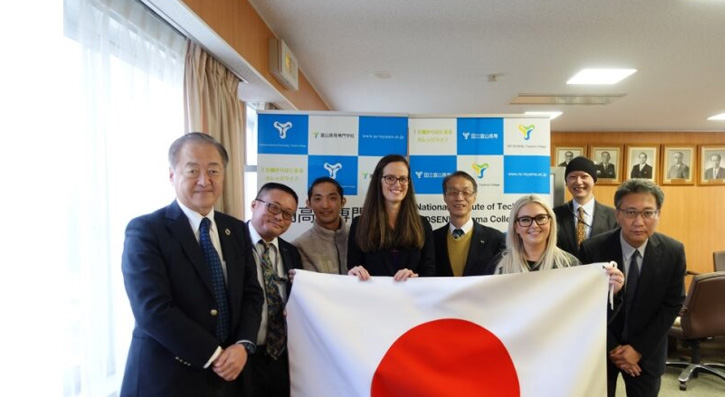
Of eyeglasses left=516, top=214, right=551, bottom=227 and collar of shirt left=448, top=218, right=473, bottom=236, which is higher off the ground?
eyeglasses left=516, top=214, right=551, bottom=227

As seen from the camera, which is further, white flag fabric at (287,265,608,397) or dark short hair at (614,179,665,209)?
dark short hair at (614,179,665,209)

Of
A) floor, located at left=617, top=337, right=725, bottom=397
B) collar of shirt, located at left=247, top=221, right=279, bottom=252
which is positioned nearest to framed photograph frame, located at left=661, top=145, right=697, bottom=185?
floor, located at left=617, top=337, right=725, bottom=397

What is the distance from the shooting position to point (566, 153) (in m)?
8.10

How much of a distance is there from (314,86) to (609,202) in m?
6.44

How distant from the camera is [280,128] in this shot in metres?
3.27

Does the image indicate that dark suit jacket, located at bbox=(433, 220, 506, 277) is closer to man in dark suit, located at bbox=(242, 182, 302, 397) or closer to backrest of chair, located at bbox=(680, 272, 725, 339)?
man in dark suit, located at bbox=(242, 182, 302, 397)

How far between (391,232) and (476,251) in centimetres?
57

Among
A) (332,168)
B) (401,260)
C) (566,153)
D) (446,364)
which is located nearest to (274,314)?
(401,260)

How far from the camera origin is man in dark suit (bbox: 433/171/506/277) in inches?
92.9

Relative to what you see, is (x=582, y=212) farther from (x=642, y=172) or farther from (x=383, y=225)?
(x=642, y=172)

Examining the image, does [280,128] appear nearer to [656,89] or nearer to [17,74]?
[17,74]

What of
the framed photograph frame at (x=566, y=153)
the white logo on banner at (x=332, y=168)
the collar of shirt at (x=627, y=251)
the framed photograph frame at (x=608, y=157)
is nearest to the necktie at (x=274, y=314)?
the white logo on banner at (x=332, y=168)

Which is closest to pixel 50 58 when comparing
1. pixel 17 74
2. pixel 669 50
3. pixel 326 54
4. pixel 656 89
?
pixel 17 74

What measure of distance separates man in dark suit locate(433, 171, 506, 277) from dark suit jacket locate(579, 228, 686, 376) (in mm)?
697
